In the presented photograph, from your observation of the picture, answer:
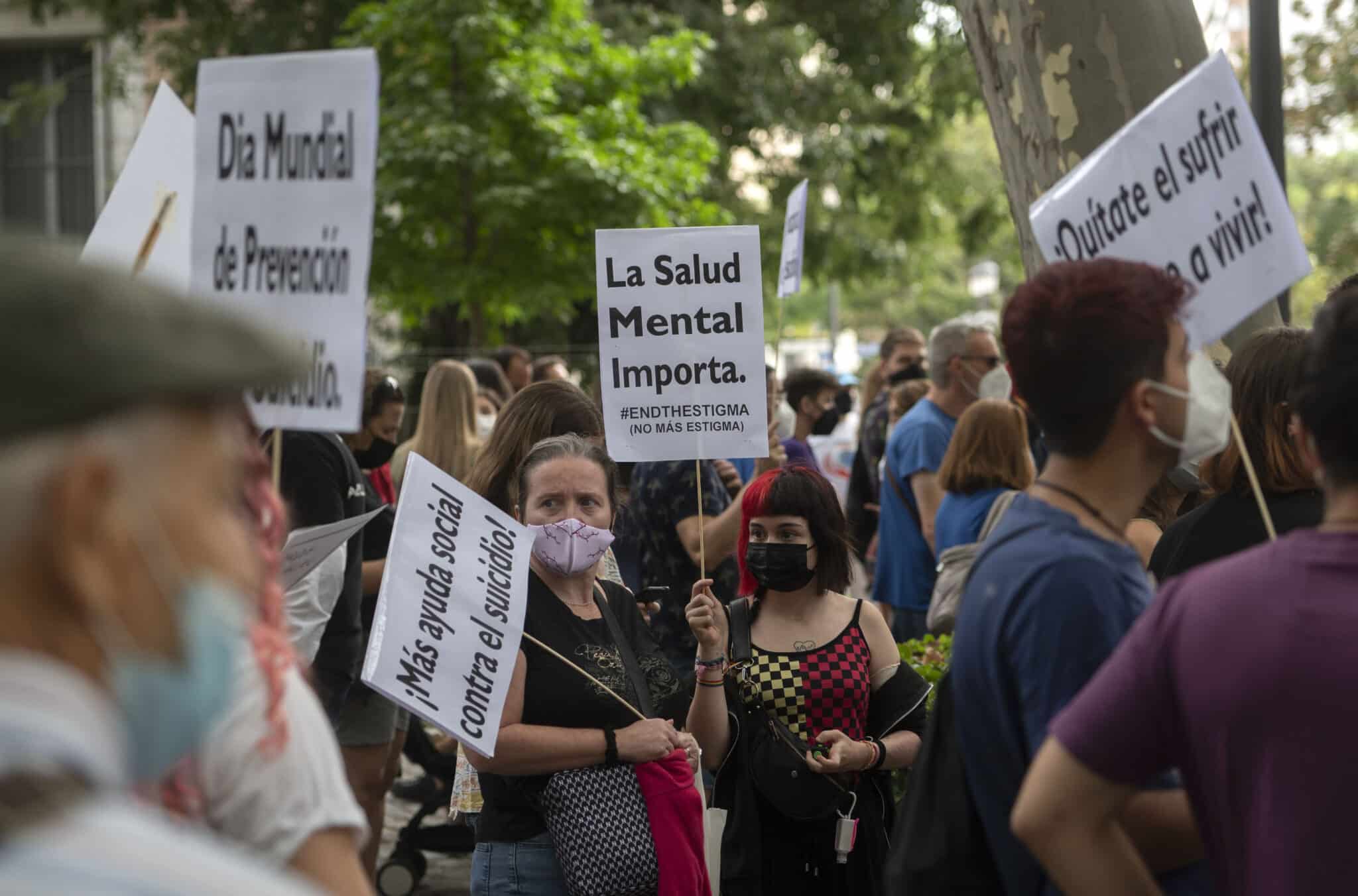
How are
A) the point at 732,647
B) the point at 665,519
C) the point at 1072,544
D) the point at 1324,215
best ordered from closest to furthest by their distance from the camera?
the point at 1072,544, the point at 732,647, the point at 665,519, the point at 1324,215

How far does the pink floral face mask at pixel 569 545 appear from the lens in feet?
12.9

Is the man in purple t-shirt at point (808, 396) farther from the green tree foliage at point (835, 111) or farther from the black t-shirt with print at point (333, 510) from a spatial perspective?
the green tree foliage at point (835, 111)

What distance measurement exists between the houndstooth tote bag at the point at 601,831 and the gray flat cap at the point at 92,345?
2.50m

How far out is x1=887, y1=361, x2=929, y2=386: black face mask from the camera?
9.47 m

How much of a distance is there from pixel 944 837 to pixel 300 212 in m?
1.61

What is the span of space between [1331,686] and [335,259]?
5.85 ft

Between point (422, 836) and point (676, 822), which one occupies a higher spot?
point (676, 822)

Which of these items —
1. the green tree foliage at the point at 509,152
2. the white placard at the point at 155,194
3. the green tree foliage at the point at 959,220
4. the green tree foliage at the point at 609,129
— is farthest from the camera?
the green tree foliage at the point at 959,220

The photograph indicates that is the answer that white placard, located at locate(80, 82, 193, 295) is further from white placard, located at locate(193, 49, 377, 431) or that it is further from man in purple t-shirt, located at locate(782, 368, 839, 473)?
man in purple t-shirt, located at locate(782, 368, 839, 473)

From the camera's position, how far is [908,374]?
950 cm

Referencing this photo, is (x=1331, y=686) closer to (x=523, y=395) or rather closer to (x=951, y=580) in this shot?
(x=523, y=395)

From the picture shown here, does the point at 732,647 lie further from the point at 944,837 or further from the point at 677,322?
the point at 944,837

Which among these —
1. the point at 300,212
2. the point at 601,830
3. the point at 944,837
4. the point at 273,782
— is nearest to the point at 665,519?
the point at 601,830

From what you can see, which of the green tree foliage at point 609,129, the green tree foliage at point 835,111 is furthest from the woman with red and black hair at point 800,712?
the green tree foliage at point 835,111
